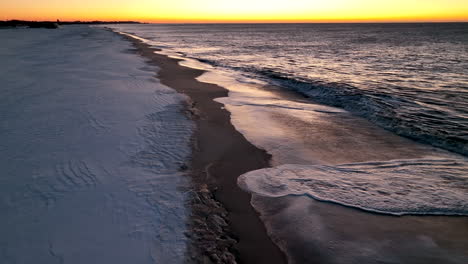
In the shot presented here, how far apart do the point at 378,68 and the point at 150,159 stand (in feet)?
66.4

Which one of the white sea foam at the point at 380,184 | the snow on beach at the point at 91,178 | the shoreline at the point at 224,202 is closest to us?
the snow on beach at the point at 91,178

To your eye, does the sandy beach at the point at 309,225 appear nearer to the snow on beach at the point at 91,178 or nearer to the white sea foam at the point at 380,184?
the white sea foam at the point at 380,184

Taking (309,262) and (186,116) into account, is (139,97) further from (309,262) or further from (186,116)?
(309,262)

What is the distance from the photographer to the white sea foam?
4.56m

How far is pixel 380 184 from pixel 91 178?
5322 millimetres

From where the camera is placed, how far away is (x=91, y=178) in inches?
190

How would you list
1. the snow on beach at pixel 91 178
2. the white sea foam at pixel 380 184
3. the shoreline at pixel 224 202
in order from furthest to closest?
the white sea foam at pixel 380 184 → the shoreline at pixel 224 202 → the snow on beach at pixel 91 178

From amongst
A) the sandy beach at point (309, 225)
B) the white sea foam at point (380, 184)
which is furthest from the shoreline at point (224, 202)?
the white sea foam at point (380, 184)

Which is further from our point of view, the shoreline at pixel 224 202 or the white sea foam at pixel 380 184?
the white sea foam at pixel 380 184

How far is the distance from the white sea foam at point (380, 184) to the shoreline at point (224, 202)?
448 millimetres

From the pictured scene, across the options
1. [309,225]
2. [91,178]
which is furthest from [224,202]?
[91,178]

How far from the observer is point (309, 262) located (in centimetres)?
340

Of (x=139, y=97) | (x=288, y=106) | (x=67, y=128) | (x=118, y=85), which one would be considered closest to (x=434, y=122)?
(x=288, y=106)

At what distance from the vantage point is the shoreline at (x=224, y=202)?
3.50 m
